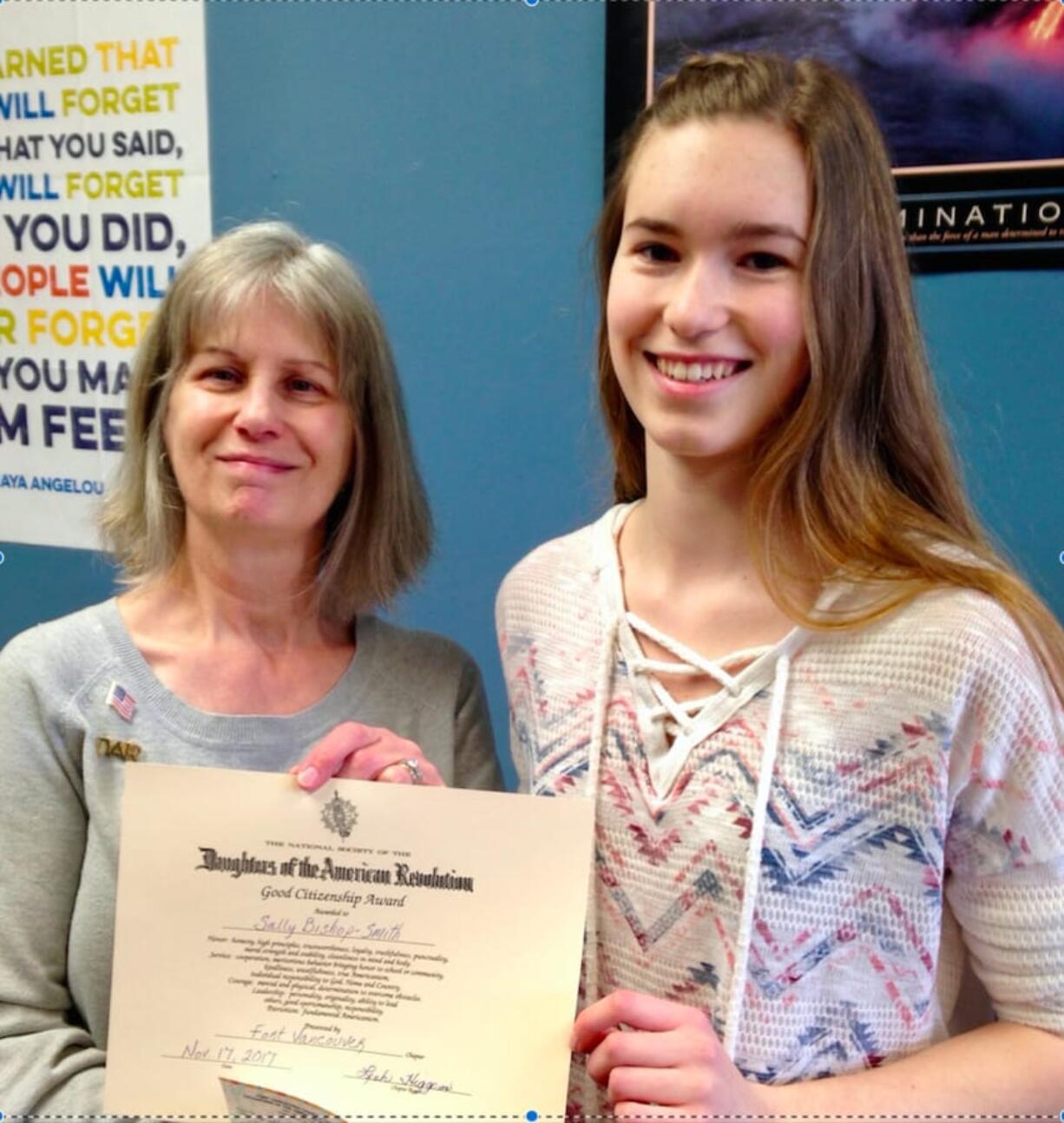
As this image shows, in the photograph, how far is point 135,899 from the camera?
2.94 ft

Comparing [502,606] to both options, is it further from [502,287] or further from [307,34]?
[307,34]

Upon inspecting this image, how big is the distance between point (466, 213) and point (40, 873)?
1021 mm

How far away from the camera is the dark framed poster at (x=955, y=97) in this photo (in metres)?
1.26

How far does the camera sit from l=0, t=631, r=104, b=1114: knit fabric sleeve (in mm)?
962

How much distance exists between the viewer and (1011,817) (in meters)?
0.84

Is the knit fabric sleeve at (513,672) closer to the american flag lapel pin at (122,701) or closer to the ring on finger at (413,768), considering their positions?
the ring on finger at (413,768)

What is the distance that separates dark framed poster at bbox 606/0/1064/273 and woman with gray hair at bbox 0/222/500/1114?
64 centimetres

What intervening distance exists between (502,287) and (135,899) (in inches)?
38.9

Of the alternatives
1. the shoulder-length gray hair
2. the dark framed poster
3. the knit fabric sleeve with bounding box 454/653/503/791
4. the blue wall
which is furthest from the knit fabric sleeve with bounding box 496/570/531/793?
the dark framed poster

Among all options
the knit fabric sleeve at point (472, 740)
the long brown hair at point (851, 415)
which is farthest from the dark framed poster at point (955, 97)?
the knit fabric sleeve at point (472, 740)


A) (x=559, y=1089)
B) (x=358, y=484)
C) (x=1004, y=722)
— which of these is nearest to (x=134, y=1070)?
(x=559, y=1089)

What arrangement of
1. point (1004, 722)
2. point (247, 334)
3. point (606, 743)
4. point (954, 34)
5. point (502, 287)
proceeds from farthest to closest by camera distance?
point (502, 287)
point (954, 34)
point (247, 334)
point (606, 743)
point (1004, 722)

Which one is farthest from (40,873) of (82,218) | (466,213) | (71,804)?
(82,218)

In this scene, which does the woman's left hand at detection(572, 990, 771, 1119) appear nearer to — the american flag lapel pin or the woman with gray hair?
the woman with gray hair
